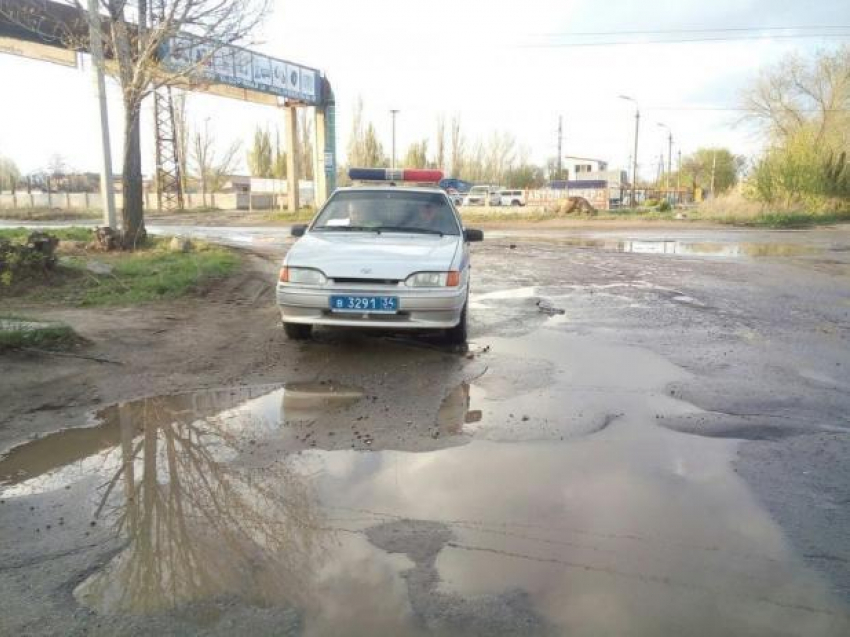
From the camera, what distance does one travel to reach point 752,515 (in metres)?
3.11

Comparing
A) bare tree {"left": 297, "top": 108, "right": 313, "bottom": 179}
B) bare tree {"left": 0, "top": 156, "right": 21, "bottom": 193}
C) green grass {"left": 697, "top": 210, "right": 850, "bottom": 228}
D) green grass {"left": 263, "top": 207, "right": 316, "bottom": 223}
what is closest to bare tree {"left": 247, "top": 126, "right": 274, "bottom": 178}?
bare tree {"left": 297, "top": 108, "right": 313, "bottom": 179}

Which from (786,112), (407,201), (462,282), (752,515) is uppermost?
(786,112)

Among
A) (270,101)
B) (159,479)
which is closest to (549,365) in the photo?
(159,479)

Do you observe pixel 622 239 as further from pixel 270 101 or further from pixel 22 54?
pixel 22 54

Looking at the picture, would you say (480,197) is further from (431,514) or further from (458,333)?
(431,514)

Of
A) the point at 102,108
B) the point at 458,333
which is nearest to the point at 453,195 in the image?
the point at 102,108

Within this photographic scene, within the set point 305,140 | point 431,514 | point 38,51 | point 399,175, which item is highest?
point 305,140

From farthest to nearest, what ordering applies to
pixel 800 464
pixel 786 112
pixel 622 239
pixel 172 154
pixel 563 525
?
pixel 786 112, pixel 172 154, pixel 622 239, pixel 800 464, pixel 563 525

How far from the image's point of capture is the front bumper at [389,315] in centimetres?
576

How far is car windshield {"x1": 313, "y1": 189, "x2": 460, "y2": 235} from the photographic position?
7082 millimetres

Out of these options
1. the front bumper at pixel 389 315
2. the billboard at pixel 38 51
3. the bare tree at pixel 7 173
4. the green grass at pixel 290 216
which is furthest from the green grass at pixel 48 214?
the front bumper at pixel 389 315

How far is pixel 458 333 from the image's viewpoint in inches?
250

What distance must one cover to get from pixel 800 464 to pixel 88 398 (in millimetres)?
4687

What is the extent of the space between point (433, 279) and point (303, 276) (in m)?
1.19
